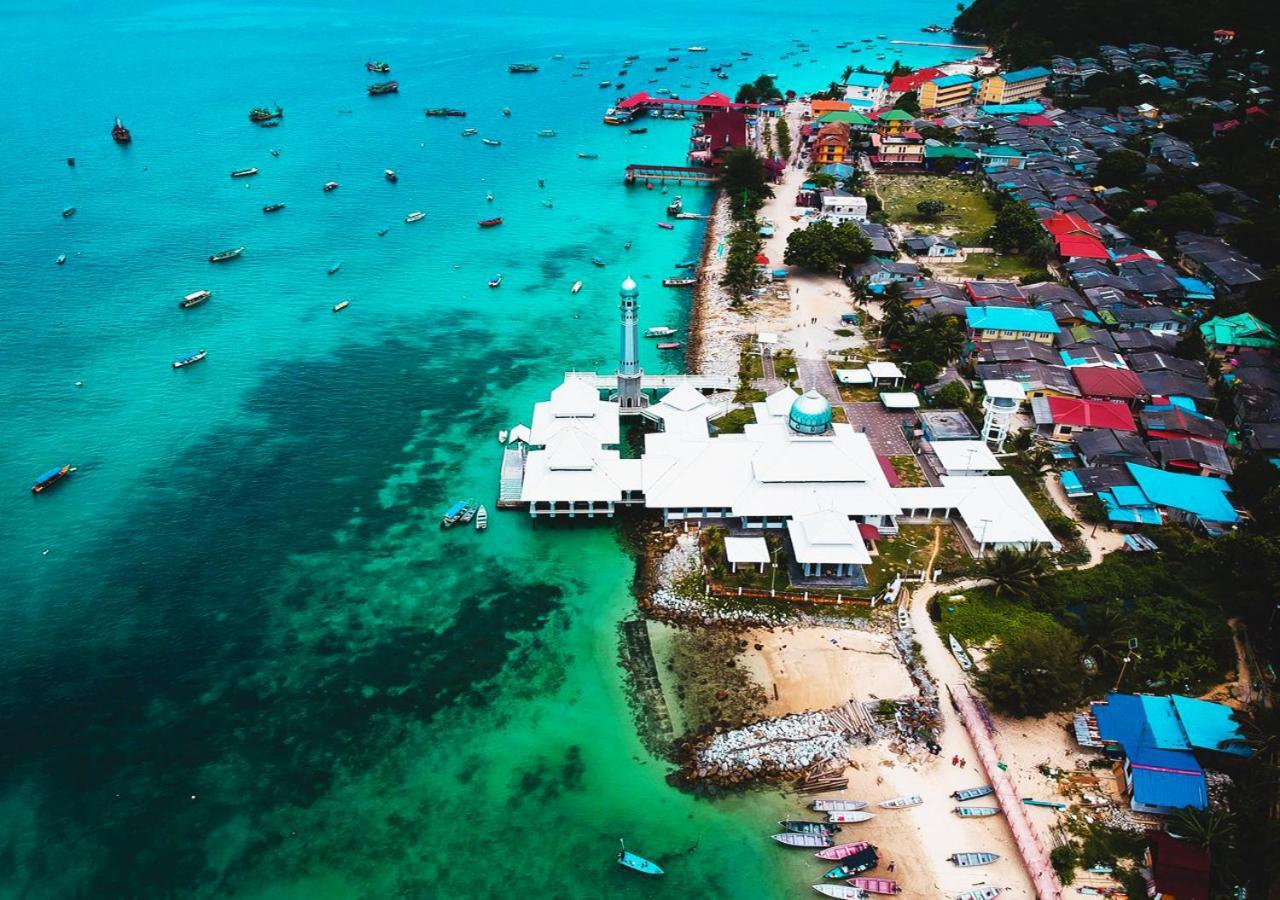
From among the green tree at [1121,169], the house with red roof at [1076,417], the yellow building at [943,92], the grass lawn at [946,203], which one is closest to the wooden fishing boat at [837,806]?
the house with red roof at [1076,417]

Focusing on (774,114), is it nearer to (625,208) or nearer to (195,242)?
(625,208)

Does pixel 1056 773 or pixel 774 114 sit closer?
pixel 1056 773

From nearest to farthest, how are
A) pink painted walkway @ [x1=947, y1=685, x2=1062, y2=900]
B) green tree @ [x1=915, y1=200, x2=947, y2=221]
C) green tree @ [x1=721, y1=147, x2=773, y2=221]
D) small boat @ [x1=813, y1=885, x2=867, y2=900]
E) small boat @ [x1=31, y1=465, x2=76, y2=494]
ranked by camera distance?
pink painted walkway @ [x1=947, y1=685, x2=1062, y2=900], small boat @ [x1=813, y1=885, x2=867, y2=900], small boat @ [x1=31, y1=465, x2=76, y2=494], green tree @ [x1=915, y1=200, x2=947, y2=221], green tree @ [x1=721, y1=147, x2=773, y2=221]

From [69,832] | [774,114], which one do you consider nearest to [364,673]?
[69,832]

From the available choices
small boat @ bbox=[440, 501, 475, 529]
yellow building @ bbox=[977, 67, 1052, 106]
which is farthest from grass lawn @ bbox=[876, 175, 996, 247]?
small boat @ bbox=[440, 501, 475, 529]

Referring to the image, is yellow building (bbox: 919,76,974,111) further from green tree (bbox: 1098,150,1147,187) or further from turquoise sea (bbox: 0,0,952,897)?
turquoise sea (bbox: 0,0,952,897)

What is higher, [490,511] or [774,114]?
[774,114]
